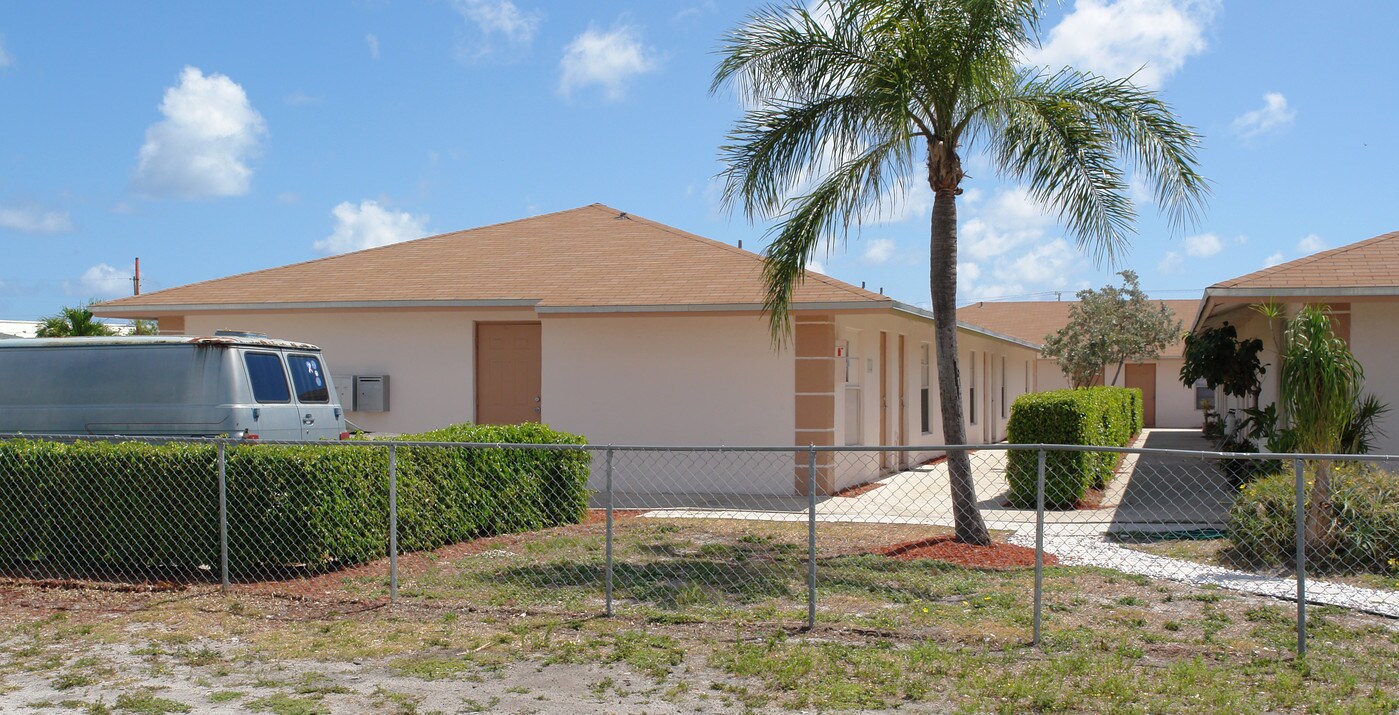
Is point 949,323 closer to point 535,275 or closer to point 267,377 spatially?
point 267,377

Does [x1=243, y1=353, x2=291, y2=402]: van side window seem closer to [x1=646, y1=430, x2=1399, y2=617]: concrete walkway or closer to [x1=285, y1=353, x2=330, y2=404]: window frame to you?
[x1=285, y1=353, x2=330, y2=404]: window frame

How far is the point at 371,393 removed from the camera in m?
15.6

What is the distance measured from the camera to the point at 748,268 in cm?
1559

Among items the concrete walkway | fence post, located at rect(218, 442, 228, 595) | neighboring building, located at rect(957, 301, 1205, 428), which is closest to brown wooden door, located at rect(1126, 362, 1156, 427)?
neighboring building, located at rect(957, 301, 1205, 428)

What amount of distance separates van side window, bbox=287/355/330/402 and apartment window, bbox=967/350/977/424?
15565 millimetres

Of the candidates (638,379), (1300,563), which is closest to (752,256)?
(638,379)

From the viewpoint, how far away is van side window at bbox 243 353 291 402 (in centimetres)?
1109

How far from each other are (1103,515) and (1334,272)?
12.5 ft

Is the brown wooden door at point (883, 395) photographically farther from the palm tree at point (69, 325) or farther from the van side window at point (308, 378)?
the palm tree at point (69, 325)

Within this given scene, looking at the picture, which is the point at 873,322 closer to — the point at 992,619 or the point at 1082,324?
the point at 992,619

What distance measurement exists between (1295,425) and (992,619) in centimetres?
442

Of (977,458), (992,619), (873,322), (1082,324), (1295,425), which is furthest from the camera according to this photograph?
(1082,324)

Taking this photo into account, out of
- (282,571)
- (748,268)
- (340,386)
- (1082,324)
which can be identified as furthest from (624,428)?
(1082,324)

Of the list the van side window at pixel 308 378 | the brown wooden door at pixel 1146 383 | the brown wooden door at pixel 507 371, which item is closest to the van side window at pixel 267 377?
the van side window at pixel 308 378
